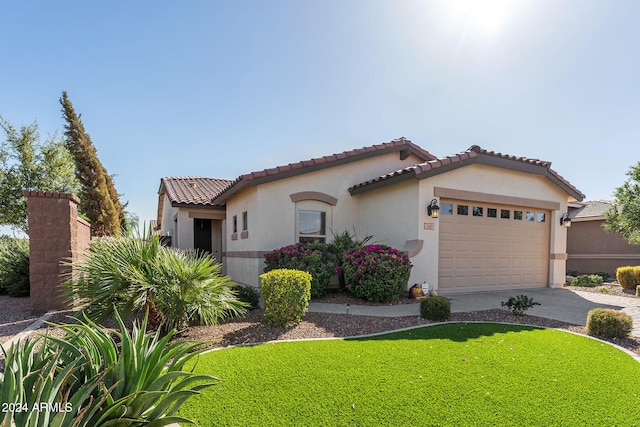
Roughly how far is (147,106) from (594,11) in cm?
1369

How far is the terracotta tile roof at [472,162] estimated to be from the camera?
977 cm

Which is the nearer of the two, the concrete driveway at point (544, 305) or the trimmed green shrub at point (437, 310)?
the trimmed green shrub at point (437, 310)

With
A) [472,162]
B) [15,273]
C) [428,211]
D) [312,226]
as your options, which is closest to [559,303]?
[428,211]

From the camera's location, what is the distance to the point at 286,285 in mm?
6430

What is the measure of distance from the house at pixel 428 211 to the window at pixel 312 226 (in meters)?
0.04

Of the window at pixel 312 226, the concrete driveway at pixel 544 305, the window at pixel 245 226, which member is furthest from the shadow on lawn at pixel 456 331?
the window at pixel 245 226

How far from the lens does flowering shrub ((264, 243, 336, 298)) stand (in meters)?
9.45

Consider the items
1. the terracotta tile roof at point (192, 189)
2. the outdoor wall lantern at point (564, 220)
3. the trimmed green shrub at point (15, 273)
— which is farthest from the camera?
the terracotta tile roof at point (192, 189)

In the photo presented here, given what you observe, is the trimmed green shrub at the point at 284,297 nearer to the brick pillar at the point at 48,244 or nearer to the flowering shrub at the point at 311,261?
the flowering shrub at the point at 311,261

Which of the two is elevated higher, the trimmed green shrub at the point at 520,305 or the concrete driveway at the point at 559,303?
the trimmed green shrub at the point at 520,305

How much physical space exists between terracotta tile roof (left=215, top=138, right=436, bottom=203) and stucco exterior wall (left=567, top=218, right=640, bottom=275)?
13873 millimetres

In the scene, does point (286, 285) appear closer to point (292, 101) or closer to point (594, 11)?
point (292, 101)

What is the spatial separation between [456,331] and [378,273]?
117 inches

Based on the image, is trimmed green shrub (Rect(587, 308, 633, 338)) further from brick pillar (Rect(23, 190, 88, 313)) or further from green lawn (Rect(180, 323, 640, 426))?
brick pillar (Rect(23, 190, 88, 313))
